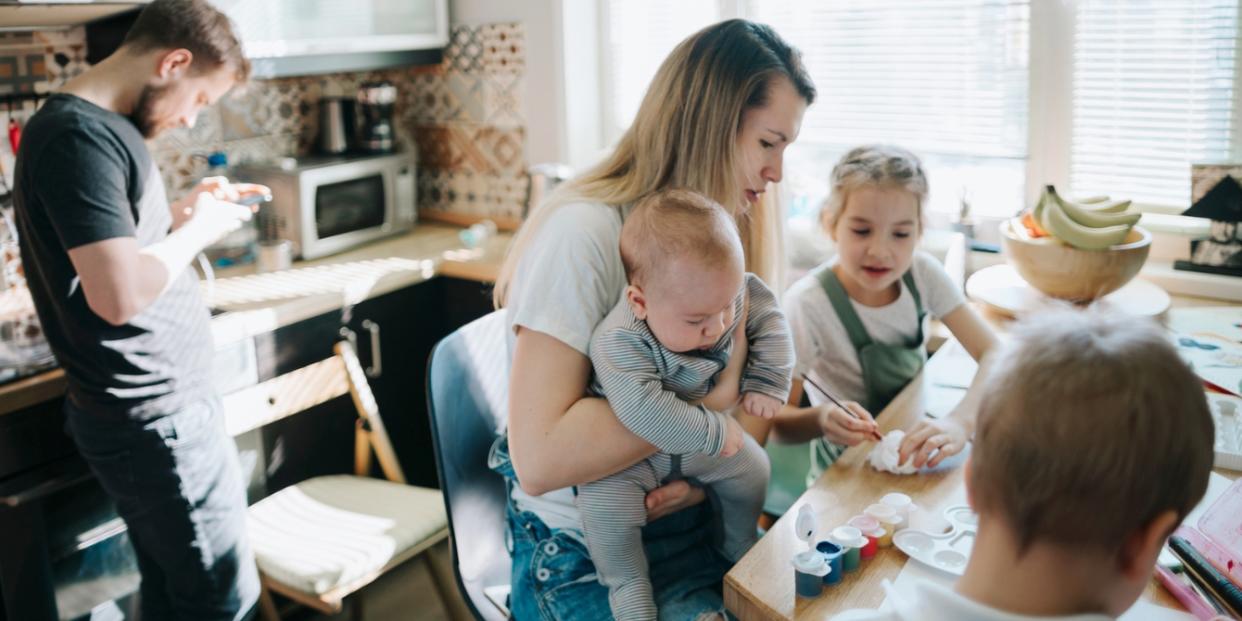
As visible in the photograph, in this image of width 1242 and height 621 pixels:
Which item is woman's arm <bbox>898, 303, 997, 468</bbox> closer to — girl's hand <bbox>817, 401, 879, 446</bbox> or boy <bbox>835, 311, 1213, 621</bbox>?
girl's hand <bbox>817, 401, 879, 446</bbox>

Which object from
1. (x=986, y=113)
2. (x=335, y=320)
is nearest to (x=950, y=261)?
(x=986, y=113)

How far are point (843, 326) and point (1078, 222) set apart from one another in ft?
1.85

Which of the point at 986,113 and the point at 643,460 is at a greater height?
the point at 986,113

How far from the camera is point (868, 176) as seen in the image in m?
1.84

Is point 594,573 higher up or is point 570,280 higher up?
point 570,280

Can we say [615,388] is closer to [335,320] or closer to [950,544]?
[950,544]

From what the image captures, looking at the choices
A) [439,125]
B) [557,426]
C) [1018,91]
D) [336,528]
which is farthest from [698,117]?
[439,125]

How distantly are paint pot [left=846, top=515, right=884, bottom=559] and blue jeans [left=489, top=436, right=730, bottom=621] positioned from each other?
273 mm

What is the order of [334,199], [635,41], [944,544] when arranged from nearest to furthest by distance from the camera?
1. [944,544]
2. [334,199]
3. [635,41]

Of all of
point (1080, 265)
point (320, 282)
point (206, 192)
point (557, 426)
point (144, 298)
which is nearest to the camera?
point (557, 426)

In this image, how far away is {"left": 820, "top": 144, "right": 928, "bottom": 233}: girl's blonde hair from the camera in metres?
1.83

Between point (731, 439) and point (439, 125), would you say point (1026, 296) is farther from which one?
point (439, 125)

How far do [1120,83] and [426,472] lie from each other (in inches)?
83.1

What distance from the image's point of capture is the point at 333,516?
2.18 m
